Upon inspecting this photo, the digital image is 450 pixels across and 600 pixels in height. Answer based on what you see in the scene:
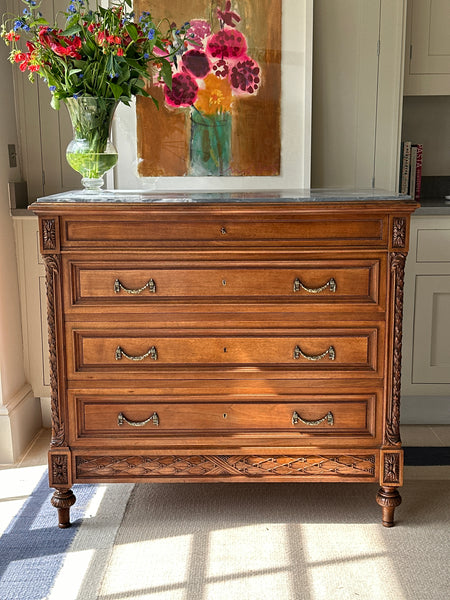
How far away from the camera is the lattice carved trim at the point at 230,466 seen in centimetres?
226

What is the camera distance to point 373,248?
7.12 ft

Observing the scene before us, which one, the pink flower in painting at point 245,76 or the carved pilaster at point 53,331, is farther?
the pink flower in painting at point 245,76

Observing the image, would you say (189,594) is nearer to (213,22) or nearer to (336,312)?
(336,312)

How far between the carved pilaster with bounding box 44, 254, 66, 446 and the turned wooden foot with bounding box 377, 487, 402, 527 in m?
1.05

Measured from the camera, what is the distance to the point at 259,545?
2.19m

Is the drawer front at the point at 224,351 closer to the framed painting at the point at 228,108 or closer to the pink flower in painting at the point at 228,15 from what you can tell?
the framed painting at the point at 228,108

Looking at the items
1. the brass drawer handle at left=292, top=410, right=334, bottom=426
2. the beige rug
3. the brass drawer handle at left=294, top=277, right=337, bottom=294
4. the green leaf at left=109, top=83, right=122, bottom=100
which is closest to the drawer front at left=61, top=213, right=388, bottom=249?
the brass drawer handle at left=294, top=277, right=337, bottom=294

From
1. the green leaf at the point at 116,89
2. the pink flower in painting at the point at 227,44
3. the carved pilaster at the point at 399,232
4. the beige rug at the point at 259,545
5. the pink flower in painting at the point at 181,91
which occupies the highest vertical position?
the pink flower in painting at the point at 227,44

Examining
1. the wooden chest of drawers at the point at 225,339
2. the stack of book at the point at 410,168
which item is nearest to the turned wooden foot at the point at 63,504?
the wooden chest of drawers at the point at 225,339

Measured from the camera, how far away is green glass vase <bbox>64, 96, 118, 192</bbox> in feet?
7.52

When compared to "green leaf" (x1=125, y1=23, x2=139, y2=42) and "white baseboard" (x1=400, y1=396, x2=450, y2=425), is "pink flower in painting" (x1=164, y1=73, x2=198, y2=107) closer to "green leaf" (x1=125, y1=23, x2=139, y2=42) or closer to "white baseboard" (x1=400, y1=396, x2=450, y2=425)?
"green leaf" (x1=125, y1=23, x2=139, y2=42)

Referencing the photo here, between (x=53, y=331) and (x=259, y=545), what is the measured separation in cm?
93

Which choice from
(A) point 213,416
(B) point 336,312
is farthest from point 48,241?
(B) point 336,312

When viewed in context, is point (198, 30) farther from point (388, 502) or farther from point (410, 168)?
point (388, 502)
